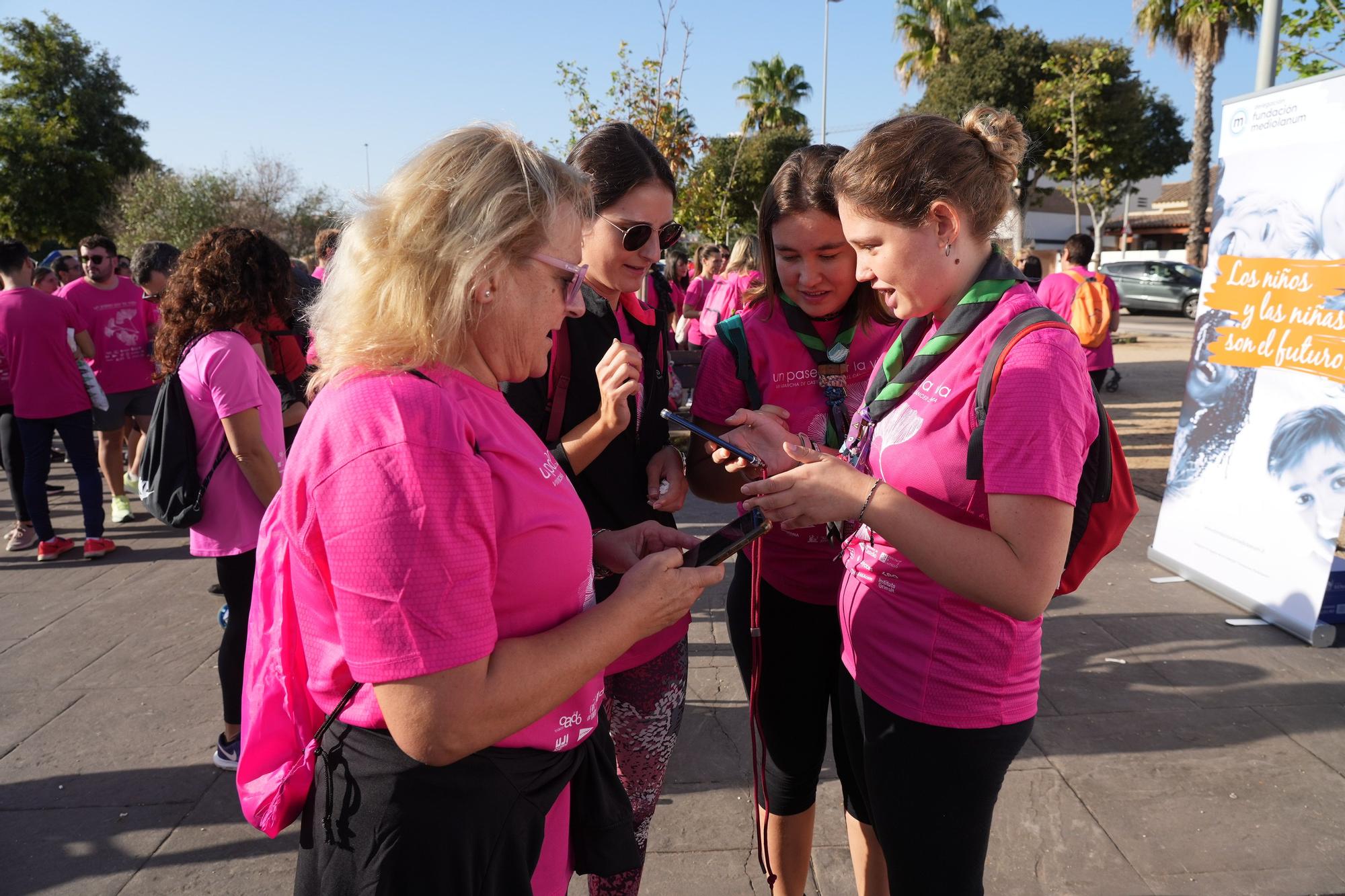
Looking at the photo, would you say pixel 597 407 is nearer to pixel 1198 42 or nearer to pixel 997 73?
pixel 1198 42

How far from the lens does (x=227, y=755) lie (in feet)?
11.0

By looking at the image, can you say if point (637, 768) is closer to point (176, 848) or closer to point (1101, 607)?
point (176, 848)

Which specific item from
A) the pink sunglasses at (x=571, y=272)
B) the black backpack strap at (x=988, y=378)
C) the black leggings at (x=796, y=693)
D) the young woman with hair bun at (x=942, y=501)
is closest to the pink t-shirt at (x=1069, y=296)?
the black leggings at (x=796, y=693)

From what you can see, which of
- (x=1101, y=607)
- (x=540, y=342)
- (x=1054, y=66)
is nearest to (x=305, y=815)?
(x=540, y=342)

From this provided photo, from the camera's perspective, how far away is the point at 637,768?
2.16 meters

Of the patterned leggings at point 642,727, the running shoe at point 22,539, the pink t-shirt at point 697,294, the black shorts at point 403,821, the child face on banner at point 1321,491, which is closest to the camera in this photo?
the black shorts at point 403,821

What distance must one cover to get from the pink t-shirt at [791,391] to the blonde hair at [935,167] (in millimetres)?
600

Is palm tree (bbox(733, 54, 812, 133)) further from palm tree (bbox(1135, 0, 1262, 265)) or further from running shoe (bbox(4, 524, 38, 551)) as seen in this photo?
running shoe (bbox(4, 524, 38, 551))

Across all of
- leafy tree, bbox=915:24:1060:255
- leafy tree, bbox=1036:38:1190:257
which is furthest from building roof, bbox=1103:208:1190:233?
leafy tree, bbox=915:24:1060:255

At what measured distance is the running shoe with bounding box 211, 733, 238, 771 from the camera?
3.33m

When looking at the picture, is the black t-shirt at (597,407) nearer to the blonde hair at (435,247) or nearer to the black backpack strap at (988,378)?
the blonde hair at (435,247)

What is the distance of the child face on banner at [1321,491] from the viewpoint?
4.19 m

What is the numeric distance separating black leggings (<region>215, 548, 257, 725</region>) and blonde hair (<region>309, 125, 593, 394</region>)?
7.90 feet

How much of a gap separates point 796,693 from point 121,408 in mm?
6797
